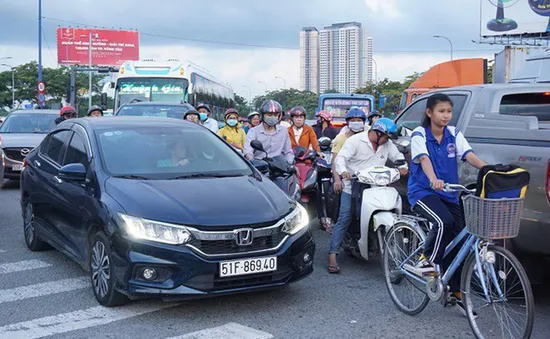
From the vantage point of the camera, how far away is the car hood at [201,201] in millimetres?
5309

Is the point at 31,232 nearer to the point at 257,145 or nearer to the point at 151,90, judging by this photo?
the point at 257,145

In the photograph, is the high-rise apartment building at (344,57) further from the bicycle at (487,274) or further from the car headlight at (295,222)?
the bicycle at (487,274)

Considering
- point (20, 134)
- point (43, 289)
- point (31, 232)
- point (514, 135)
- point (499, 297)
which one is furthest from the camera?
point (20, 134)

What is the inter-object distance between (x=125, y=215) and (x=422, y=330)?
245 cm

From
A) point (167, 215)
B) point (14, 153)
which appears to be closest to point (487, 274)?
point (167, 215)

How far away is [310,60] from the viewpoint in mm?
98812

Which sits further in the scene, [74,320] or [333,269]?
[333,269]

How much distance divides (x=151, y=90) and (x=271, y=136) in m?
12.5

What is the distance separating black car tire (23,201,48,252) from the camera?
777 centimetres

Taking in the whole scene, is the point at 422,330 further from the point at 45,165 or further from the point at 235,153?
the point at 45,165

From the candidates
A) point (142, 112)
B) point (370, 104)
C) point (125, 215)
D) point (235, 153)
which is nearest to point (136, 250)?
point (125, 215)

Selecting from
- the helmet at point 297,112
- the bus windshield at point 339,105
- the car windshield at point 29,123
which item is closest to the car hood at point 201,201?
the helmet at point 297,112

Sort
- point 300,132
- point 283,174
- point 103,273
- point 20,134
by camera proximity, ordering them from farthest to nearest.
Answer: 1. point 20,134
2. point 300,132
3. point 283,174
4. point 103,273

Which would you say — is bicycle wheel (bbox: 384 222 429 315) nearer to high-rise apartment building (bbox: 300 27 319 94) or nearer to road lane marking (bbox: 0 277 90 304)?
road lane marking (bbox: 0 277 90 304)
